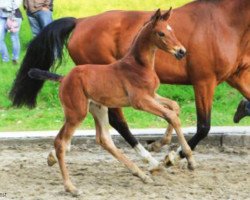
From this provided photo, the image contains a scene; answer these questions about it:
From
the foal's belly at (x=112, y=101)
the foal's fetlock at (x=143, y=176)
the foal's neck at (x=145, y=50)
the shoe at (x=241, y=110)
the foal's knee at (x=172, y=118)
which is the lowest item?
the shoe at (x=241, y=110)

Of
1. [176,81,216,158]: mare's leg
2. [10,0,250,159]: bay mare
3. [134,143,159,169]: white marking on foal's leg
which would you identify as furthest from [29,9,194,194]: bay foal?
[10,0,250,159]: bay mare

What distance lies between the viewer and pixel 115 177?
23.5 feet

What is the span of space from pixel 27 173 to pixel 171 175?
137cm

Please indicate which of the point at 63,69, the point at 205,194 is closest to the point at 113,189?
the point at 205,194

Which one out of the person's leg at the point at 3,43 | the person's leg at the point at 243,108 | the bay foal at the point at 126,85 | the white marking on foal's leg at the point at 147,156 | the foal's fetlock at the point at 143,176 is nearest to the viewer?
the bay foal at the point at 126,85

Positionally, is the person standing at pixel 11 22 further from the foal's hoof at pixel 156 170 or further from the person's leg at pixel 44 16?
the foal's hoof at pixel 156 170

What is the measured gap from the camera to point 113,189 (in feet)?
21.7

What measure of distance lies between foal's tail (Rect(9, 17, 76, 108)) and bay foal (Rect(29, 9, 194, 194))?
1.58m

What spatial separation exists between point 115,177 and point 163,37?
5.09 ft

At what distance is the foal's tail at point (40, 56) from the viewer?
8125 mm

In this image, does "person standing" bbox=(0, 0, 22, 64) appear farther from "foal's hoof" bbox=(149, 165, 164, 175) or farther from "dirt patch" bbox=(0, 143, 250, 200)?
"foal's hoof" bbox=(149, 165, 164, 175)

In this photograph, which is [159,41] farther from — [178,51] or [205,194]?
[205,194]

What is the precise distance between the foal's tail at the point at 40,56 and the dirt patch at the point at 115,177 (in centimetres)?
64

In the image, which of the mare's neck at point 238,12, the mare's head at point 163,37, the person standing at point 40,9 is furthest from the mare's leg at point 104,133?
the person standing at point 40,9
